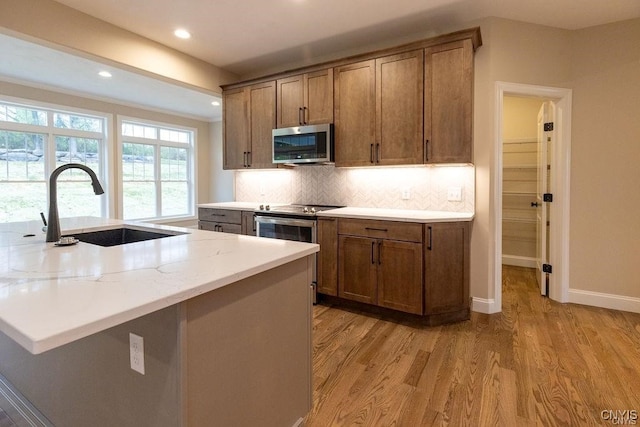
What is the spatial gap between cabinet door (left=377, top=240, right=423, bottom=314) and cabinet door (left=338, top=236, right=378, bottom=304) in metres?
0.08

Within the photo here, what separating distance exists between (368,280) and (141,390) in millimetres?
2151

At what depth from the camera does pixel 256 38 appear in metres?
3.43

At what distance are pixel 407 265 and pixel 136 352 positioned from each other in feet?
7.06

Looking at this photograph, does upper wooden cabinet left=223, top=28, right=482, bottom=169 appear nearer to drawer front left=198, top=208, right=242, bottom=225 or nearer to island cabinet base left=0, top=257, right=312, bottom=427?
drawer front left=198, top=208, right=242, bottom=225

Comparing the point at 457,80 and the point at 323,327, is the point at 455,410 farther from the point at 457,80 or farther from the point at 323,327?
the point at 457,80

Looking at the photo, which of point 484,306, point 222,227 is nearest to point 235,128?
point 222,227

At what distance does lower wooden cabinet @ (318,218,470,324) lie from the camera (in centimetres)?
274

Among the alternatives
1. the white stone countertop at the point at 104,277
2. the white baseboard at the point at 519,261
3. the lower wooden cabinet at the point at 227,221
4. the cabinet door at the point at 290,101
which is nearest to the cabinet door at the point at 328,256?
the lower wooden cabinet at the point at 227,221

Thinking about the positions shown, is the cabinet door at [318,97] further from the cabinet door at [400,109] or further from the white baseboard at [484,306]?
the white baseboard at [484,306]

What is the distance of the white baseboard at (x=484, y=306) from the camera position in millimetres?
3061

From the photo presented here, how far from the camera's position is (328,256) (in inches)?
126

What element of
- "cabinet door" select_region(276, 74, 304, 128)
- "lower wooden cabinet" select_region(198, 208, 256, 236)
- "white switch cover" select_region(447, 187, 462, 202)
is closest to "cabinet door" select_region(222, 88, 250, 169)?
"cabinet door" select_region(276, 74, 304, 128)

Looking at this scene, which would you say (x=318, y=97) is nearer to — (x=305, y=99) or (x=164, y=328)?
(x=305, y=99)

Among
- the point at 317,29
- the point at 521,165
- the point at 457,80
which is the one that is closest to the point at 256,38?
the point at 317,29
